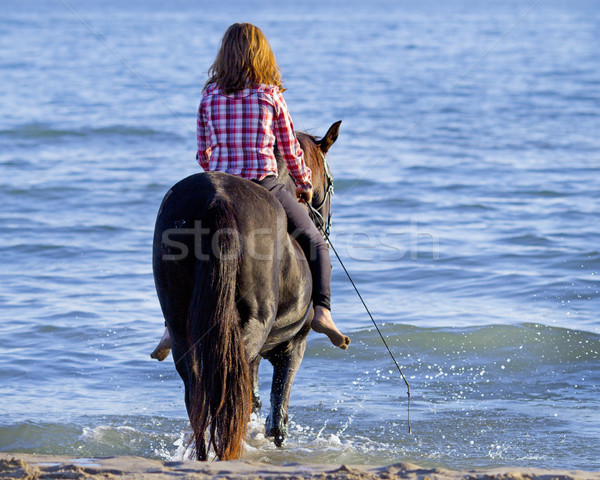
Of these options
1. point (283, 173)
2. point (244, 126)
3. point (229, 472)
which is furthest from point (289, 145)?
point (229, 472)

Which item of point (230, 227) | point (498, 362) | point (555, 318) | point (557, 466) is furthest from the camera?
point (555, 318)

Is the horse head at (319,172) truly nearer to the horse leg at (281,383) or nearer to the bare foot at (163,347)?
the horse leg at (281,383)

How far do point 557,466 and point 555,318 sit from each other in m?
3.05

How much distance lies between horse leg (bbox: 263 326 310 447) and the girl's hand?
2.51ft

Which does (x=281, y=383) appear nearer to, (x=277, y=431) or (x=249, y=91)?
(x=277, y=431)

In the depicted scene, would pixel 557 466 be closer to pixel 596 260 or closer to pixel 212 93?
pixel 212 93

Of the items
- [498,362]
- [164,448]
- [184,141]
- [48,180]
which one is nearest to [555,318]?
[498,362]

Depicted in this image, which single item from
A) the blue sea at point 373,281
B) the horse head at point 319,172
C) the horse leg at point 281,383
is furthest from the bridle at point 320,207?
the blue sea at point 373,281

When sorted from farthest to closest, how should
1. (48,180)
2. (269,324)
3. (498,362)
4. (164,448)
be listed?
(48,180) → (498,362) → (164,448) → (269,324)

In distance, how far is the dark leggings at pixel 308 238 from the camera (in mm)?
4008

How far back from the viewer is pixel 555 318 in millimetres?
7340

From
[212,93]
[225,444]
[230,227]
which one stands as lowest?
[225,444]

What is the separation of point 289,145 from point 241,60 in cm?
50

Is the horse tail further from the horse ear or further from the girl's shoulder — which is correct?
the horse ear
